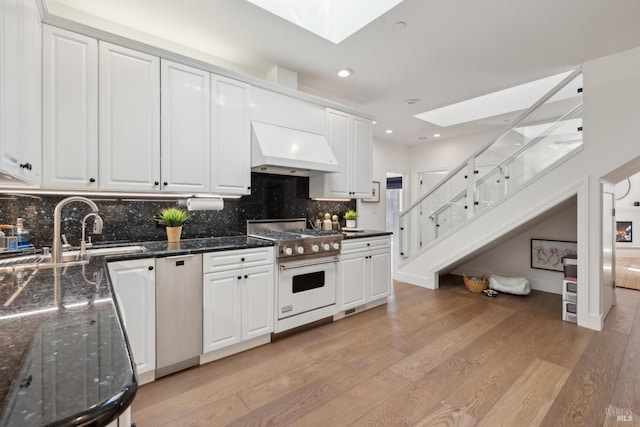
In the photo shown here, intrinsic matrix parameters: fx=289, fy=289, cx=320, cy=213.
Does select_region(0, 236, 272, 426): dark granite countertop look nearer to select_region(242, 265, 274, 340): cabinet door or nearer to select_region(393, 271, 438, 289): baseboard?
select_region(242, 265, 274, 340): cabinet door

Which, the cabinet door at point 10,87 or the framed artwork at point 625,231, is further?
the framed artwork at point 625,231

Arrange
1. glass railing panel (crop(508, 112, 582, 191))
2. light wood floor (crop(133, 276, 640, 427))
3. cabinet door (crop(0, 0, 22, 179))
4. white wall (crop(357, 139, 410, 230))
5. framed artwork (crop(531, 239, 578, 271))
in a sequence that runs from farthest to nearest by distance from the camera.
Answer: white wall (crop(357, 139, 410, 230)) → framed artwork (crop(531, 239, 578, 271)) → glass railing panel (crop(508, 112, 582, 191)) → light wood floor (crop(133, 276, 640, 427)) → cabinet door (crop(0, 0, 22, 179))

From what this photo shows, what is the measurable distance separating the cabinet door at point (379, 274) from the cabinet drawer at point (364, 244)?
0.29 feet

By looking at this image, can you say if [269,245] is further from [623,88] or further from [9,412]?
[623,88]

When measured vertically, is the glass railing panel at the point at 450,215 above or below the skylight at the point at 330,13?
below

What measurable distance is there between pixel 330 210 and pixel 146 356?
2804mm

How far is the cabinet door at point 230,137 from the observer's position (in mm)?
2764

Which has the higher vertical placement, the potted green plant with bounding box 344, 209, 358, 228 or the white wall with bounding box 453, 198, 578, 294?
the potted green plant with bounding box 344, 209, 358, 228

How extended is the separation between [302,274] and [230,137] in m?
1.56

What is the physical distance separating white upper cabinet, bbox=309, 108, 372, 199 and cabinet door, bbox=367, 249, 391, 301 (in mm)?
866

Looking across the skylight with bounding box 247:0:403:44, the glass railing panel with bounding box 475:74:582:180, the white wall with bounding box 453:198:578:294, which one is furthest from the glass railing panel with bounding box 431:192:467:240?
the skylight with bounding box 247:0:403:44

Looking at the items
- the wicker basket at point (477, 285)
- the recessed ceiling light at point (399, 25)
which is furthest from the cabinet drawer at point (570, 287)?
the recessed ceiling light at point (399, 25)

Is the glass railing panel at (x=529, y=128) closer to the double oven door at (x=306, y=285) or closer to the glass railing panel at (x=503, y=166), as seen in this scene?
the glass railing panel at (x=503, y=166)

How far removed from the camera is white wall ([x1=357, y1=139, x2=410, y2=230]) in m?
5.85
